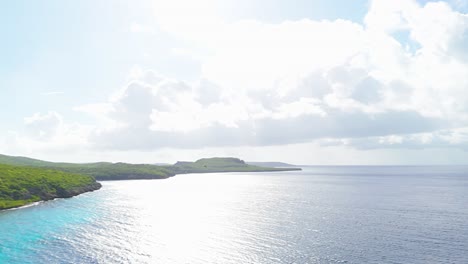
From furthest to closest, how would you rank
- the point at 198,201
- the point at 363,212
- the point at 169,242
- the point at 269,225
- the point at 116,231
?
the point at 198,201 → the point at 363,212 → the point at 269,225 → the point at 116,231 → the point at 169,242

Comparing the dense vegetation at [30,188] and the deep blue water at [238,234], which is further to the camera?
the dense vegetation at [30,188]

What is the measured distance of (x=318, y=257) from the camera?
187 feet

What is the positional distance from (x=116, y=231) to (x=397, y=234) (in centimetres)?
6195

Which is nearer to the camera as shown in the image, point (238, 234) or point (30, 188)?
point (238, 234)

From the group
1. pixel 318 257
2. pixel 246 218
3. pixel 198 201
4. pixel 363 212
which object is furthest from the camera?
pixel 198 201

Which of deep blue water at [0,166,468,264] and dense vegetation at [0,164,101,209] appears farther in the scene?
dense vegetation at [0,164,101,209]

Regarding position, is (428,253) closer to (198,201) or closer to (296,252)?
(296,252)

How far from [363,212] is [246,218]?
3693 cm

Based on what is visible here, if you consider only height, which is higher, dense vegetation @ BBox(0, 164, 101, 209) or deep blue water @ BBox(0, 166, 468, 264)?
dense vegetation @ BBox(0, 164, 101, 209)

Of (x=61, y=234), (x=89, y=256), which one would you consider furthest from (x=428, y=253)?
(x=61, y=234)

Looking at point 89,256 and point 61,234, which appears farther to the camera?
point 61,234

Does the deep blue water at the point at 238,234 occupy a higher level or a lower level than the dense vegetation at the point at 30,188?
lower

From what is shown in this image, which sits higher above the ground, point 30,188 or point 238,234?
point 30,188

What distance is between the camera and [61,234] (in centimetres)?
7400
